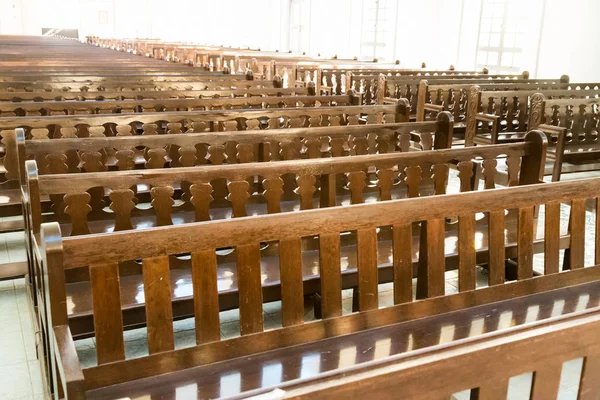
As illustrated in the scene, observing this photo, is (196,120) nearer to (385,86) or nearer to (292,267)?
(292,267)

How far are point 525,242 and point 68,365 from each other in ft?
5.79

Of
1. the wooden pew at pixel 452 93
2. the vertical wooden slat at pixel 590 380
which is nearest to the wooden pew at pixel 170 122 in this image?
the wooden pew at pixel 452 93

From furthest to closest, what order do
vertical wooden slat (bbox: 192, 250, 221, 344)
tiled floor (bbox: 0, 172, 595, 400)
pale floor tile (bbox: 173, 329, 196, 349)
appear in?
pale floor tile (bbox: 173, 329, 196, 349) < tiled floor (bbox: 0, 172, 595, 400) < vertical wooden slat (bbox: 192, 250, 221, 344)

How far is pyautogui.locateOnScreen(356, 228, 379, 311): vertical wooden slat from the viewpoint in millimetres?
2002

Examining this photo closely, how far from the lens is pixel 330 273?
197 centimetres

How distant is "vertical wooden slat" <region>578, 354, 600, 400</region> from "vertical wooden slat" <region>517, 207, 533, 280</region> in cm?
121

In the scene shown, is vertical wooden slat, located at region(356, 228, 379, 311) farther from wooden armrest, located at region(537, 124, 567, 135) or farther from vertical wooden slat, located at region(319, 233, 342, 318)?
wooden armrest, located at region(537, 124, 567, 135)

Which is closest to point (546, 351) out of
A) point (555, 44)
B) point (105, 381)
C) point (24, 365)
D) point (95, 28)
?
point (105, 381)

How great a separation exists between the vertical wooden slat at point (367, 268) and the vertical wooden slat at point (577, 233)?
37.1 inches

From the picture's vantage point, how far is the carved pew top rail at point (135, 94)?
471cm

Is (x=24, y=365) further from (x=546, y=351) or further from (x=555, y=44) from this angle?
(x=555, y=44)

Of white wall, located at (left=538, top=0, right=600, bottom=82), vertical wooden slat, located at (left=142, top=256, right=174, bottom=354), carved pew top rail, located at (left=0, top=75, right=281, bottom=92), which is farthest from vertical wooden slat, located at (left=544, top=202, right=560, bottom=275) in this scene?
white wall, located at (left=538, top=0, right=600, bottom=82)

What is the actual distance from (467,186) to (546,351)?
2.00m

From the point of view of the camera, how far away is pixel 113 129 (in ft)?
13.5
